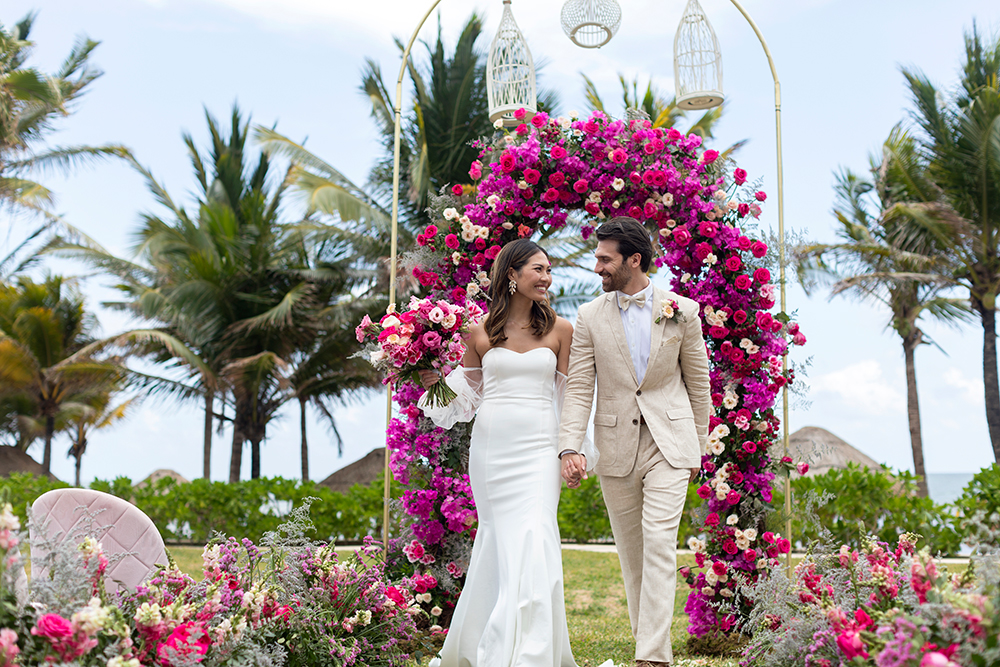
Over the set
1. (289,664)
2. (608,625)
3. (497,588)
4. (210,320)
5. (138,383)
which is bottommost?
(608,625)

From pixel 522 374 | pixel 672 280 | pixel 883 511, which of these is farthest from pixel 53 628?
pixel 883 511

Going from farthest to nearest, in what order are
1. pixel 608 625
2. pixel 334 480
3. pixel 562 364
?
pixel 334 480 → pixel 608 625 → pixel 562 364

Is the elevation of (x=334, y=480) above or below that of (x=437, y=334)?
below

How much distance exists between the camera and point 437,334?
183 inches

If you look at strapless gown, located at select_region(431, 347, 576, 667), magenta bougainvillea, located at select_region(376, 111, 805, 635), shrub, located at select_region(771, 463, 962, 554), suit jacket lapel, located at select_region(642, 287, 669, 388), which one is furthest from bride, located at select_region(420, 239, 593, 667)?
shrub, located at select_region(771, 463, 962, 554)

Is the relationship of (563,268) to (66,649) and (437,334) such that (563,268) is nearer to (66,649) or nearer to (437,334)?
(437,334)

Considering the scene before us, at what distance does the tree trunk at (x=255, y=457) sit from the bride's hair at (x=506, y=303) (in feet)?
49.2

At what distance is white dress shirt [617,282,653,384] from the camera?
186 inches

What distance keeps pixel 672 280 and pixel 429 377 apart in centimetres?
246

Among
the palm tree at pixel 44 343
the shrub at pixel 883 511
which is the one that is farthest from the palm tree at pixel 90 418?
the shrub at pixel 883 511

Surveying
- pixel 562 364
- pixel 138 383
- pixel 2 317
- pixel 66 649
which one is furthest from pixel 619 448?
pixel 2 317

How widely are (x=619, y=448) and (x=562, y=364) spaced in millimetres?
617

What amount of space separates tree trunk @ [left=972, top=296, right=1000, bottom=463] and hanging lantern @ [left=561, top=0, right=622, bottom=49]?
48.3 ft

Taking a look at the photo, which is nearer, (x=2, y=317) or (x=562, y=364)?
(x=562, y=364)
